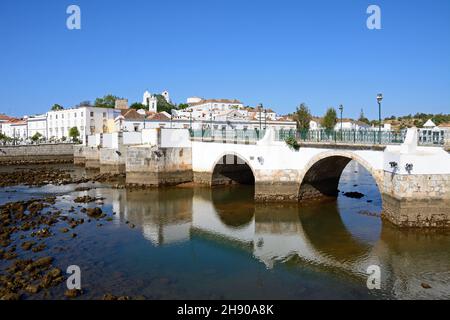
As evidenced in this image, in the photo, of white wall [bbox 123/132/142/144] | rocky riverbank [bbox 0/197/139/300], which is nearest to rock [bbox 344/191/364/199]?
rocky riverbank [bbox 0/197/139/300]

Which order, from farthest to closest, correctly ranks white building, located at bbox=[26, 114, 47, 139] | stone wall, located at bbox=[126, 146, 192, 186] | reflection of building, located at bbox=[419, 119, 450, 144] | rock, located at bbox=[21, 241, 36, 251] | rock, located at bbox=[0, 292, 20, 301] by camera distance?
white building, located at bbox=[26, 114, 47, 139], stone wall, located at bbox=[126, 146, 192, 186], reflection of building, located at bbox=[419, 119, 450, 144], rock, located at bbox=[21, 241, 36, 251], rock, located at bbox=[0, 292, 20, 301]

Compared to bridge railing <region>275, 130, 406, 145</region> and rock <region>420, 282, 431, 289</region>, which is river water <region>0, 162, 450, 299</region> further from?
bridge railing <region>275, 130, 406, 145</region>

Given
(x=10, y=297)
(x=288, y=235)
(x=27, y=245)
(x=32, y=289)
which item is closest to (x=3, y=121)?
(x=27, y=245)

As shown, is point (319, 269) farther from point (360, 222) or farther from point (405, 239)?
point (360, 222)

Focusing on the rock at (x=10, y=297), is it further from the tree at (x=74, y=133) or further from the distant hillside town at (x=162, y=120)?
the tree at (x=74, y=133)

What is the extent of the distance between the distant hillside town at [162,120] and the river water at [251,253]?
10.6 m

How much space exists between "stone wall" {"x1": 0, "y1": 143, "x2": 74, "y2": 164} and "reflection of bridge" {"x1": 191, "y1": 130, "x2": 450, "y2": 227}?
3540cm

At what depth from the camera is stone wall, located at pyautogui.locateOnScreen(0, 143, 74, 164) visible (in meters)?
56.5

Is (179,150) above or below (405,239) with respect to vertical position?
above

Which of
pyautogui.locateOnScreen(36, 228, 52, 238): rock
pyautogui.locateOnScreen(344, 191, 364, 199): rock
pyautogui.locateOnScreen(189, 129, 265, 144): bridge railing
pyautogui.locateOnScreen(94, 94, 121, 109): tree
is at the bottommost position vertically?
pyautogui.locateOnScreen(36, 228, 52, 238): rock

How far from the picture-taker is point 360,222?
64.2 feet

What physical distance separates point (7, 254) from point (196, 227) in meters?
8.46

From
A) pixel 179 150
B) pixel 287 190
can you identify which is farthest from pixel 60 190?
pixel 287 190

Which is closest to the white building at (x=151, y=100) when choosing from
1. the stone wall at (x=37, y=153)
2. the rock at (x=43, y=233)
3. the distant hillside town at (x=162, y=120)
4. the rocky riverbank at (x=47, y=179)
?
the distant hillside town at (x=162, y=120)
